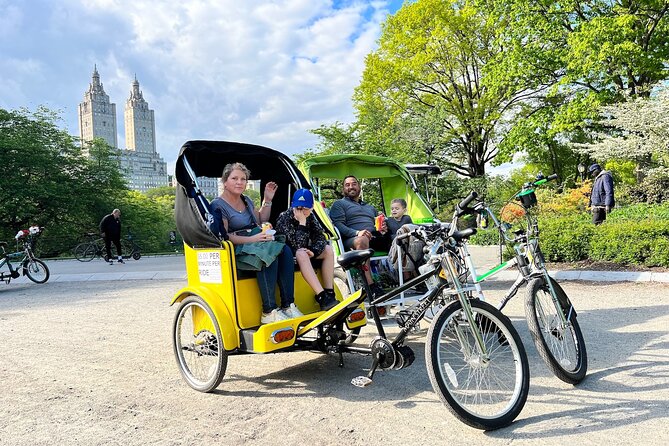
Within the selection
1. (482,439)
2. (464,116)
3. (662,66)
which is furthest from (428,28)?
(482,439)

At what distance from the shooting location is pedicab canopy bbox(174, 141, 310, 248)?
414 cm

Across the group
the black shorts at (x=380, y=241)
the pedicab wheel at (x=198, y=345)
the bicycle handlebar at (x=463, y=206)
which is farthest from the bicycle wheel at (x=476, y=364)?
the black shorts at (x=380, y=241)

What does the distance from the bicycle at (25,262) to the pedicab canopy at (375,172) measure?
7568mm

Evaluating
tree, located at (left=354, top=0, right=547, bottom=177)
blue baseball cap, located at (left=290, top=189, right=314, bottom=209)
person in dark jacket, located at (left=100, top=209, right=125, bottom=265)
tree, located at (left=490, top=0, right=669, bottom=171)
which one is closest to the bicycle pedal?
blue baseball cap, located at (left=290, top=189, right=314, bottom=209)

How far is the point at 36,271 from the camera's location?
11.8 metres

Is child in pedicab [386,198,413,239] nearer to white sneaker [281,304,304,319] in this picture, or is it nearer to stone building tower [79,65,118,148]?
white sneaker [281,304,304,319]

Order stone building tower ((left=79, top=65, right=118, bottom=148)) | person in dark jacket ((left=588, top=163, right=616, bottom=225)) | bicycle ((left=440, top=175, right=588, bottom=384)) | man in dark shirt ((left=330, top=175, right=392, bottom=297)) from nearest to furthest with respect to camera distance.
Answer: bicycle ((left=440, top=175, right=588, bottom=384)), man in dark shirt ((left=330, top=175, right=392, bottom=297)), person in dark jacket ((left=588, top=163, right=616, bottom=225)), stone building tower ((left=79, top=65, right=118, bottom=148))

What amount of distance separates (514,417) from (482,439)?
275 mm

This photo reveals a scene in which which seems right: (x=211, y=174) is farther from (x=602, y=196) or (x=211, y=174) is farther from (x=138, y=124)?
(x=138, y=124)

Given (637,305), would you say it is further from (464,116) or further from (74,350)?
(464,116)

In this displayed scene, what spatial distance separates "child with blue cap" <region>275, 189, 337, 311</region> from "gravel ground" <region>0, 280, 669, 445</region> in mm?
747

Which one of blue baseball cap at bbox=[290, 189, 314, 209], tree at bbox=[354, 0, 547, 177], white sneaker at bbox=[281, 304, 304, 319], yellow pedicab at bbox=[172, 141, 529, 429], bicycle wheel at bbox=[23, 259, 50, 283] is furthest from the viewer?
tree at bbox=[354, 0, 547, 177]

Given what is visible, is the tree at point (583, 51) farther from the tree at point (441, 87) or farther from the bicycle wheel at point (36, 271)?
the bicycle wheel at point (36, 271)

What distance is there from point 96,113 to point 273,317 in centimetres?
14403
